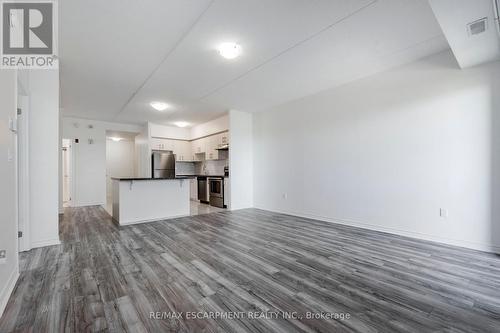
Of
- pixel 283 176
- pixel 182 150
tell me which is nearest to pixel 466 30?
pixel 283 176

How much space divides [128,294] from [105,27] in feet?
9.56

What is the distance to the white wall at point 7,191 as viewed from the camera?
5.89 ft

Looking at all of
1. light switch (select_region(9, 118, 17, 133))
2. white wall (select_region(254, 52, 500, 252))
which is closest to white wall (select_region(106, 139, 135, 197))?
white wall (select_region(254, 52, 500, 252))

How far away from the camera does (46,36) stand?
2.78m

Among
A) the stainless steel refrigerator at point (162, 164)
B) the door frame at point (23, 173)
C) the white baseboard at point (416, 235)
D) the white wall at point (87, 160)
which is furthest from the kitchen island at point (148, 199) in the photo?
the white baseboard at point (416, 235)

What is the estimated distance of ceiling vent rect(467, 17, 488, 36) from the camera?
221 cm

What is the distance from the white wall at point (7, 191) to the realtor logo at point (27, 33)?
10.8 inches

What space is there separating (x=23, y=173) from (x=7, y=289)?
1.88 m

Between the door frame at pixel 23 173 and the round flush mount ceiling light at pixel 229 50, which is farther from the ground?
the round flush mount ceiling light at pixel 229 50

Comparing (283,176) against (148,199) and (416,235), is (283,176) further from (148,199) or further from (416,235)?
(148,199)

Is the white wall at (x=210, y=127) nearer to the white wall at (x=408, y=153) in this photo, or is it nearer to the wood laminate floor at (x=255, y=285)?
the white wall at (x=408, y=153)

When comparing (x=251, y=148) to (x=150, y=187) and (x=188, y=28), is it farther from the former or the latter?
(x=188, y=28)

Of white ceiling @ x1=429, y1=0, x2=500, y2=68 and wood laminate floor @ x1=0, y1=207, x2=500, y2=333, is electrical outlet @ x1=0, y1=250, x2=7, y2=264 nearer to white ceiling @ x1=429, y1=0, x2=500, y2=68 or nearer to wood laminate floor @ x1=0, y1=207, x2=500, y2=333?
wood laminate floor @ x1=0, y1=207, x2=500, y2=333

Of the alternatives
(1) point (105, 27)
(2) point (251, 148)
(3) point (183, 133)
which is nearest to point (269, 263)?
(1) point (105, 27)
